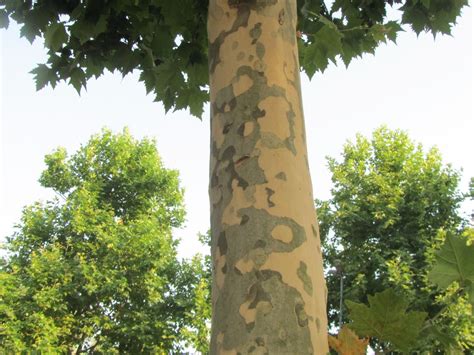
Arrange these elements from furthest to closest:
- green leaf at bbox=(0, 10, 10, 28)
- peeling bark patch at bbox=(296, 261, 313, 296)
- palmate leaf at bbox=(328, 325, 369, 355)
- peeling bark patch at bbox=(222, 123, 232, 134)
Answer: green leaf at bbox=(0, 10, 10, 28), peeling bark patch at bbox=(222, 123, 232, 134), peeling bark patch at bbox=(296, 261, 313, 296), palmate leaf at bbox=(328, 325, 369, 355)

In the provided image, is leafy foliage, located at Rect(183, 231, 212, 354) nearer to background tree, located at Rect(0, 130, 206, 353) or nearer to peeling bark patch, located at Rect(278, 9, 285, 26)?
background tree, located at Rect(0, 130, 206, 353)

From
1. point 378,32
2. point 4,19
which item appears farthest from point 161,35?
point 378,32

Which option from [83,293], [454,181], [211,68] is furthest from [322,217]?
[211,68]

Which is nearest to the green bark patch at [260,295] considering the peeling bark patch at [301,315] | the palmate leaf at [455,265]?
the peeling bark patch at [301,315]

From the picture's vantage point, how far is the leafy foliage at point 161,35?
366 centimetres

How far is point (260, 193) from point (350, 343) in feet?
1.90

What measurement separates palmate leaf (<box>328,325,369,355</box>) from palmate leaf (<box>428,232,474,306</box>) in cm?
22

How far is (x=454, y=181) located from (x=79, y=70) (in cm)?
2299

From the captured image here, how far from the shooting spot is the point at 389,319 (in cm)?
105

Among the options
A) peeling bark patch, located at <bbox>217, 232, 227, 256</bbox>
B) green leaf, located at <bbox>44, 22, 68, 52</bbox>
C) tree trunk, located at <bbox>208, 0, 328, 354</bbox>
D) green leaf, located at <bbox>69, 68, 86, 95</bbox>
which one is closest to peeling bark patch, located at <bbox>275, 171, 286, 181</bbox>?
tree trunk, located at <bbox>208, 0, 328, 354</bbox>

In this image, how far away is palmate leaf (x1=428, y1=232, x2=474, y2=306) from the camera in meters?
0.97

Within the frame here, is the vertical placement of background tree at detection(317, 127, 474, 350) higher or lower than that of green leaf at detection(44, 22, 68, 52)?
higher

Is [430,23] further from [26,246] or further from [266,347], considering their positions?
[26,246]

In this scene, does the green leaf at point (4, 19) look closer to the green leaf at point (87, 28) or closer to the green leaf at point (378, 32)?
the green leaf at point (87, 28)
